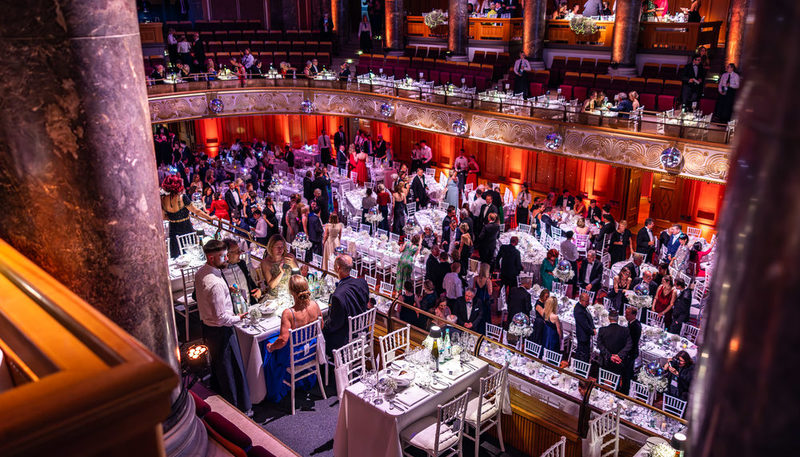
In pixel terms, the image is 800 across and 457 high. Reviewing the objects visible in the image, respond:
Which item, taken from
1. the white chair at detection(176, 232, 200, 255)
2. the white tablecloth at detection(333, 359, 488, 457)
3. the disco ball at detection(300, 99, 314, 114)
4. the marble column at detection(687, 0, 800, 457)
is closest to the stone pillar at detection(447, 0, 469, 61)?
the disco ball at detection(300, 99, 314, 114)

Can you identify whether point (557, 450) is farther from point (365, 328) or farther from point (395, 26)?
point (395, 26)

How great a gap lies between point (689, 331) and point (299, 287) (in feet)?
16.6

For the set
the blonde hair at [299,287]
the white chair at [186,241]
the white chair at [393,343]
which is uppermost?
the blonde hair at [299,287]

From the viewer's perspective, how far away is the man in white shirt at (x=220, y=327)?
233 inches

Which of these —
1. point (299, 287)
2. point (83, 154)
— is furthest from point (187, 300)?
point (83, 154)

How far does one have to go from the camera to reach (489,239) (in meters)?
10.2

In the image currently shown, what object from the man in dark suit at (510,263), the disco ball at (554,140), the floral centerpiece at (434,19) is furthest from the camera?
the floral centerpiece at (434,19)

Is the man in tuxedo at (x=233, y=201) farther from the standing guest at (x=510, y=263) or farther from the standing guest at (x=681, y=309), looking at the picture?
the standing guest at (x=681, y=309)

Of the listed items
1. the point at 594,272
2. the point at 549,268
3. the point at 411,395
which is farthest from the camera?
the point at 594,272

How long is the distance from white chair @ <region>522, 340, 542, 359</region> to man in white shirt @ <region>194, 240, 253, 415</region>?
3369 millimetres

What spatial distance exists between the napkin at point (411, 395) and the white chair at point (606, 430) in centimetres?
160

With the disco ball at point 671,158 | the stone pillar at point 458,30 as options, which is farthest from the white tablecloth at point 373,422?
the stone pillar at point 458,30

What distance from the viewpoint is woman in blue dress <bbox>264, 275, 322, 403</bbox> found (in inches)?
259

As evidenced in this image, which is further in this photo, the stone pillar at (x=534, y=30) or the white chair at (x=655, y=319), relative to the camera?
the stone pillar at (x=534, y=30)
